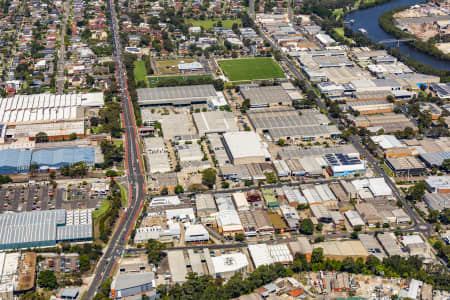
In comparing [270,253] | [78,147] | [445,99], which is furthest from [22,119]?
[445,99]

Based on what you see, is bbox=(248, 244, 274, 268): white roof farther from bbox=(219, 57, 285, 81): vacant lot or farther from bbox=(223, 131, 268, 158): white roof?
bbox=(219, 57, 285, 81): vacant lot

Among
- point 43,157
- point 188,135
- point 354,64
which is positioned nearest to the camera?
point 43,157

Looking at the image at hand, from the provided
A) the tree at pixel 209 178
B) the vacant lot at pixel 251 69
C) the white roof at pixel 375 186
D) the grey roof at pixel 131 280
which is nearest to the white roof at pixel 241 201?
the tree at pixel 209 178

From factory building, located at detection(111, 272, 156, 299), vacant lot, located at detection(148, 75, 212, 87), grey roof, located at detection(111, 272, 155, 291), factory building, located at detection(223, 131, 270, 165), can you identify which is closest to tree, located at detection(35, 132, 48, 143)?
vacant lot, located at detection(148, 75, 212, 87)

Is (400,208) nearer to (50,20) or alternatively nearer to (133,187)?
(133,187)

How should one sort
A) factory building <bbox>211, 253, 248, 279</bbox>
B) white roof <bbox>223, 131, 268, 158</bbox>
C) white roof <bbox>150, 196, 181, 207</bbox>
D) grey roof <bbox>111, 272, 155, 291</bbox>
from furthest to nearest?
white roof <bbox>223, 131, 268, 158</bbox> < white roof <bbox>150, 196, 181, 207</bbox> < factory building <bbox>211, 253, 248, 279</bbox> < grey roof <bbox>111, 272, 155, 291</bbox>

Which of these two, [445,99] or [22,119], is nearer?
[22,119]

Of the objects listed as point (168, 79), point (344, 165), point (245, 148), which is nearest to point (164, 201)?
point (245, 148)
